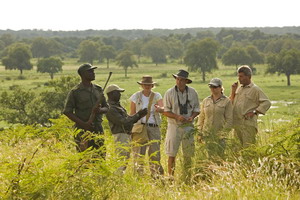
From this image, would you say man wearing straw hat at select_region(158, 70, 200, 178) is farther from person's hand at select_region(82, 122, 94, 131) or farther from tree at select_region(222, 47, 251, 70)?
tree at select_region(222, 47, 251, 70)

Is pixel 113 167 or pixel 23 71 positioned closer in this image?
pixel 113 167

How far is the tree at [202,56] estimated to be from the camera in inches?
4372

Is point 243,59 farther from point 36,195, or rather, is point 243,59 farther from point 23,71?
point 36,195

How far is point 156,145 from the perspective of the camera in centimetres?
785

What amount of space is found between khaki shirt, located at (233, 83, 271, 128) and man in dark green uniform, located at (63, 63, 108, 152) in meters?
2.25

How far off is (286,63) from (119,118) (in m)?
83.7

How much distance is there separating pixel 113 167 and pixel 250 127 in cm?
364

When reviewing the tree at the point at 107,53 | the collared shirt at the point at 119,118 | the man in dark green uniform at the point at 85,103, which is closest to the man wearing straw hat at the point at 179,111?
the collared shirt at the point at 119,118

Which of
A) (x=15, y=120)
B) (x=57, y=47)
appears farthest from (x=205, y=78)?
(x=57, y=47)

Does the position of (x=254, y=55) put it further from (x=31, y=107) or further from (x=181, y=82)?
(x=181, y=82)

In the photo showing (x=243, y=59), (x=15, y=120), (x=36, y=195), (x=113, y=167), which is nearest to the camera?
(x=36, y=195)

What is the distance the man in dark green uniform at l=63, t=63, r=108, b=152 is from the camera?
6.77 meters

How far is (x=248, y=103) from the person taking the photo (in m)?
7.96

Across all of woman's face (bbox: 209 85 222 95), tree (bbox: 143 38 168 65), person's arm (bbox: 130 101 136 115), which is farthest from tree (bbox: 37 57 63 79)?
woman's face (bbox: 209 85 222 95)
